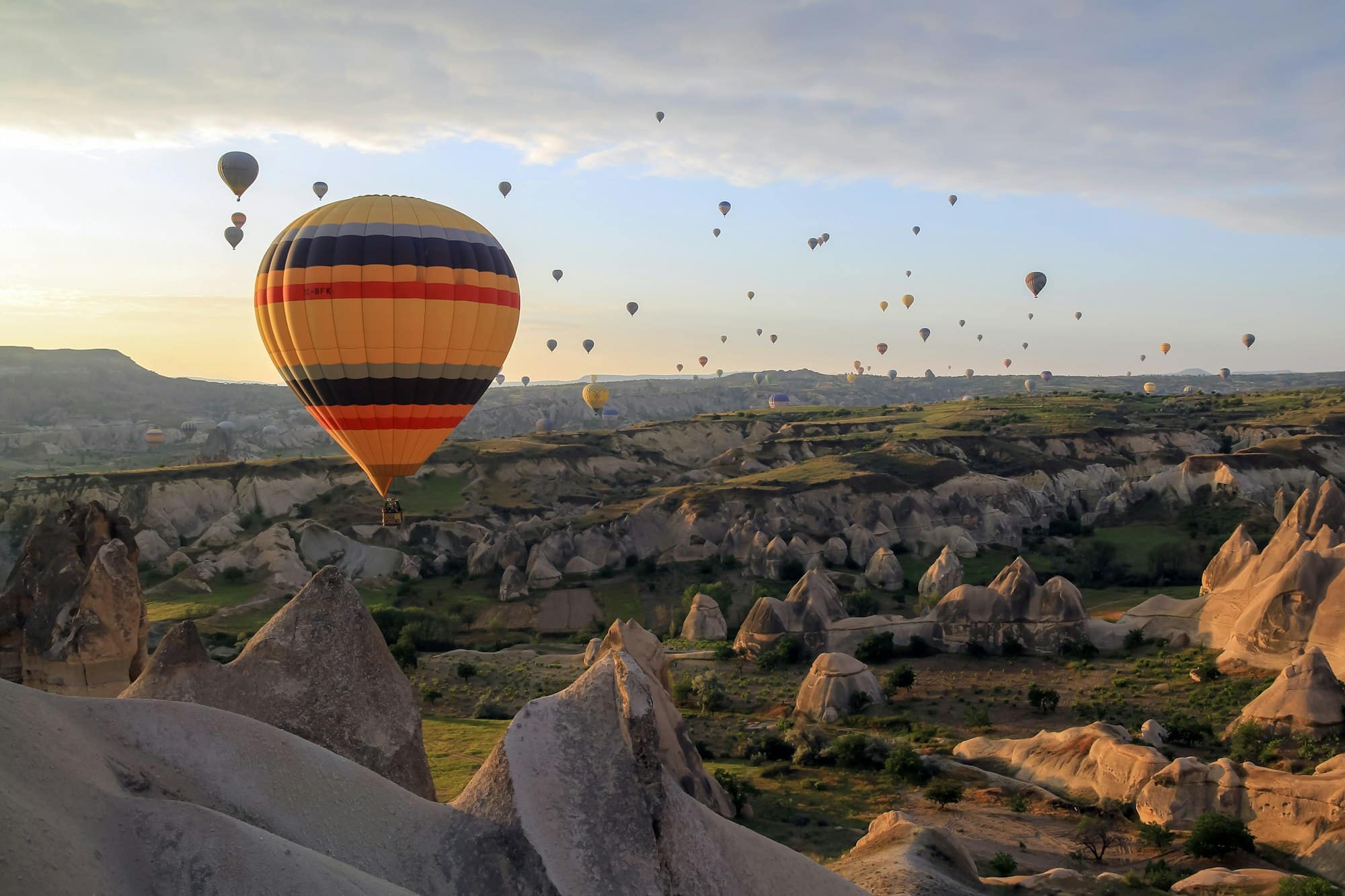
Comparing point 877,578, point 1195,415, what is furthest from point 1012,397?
point 877,578

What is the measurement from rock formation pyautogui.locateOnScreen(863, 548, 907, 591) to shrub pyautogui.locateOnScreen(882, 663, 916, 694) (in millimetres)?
21002

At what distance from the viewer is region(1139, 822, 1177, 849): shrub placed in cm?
2203

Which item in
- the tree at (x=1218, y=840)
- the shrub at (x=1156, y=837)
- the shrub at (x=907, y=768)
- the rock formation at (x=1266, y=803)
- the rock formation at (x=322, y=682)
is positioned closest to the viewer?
the rock formation at (x=322, y=682)

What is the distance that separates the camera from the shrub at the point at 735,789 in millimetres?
24891

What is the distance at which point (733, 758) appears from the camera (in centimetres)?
3105

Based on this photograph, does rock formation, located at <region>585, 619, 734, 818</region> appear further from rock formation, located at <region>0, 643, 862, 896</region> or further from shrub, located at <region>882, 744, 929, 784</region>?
rock formation, located at <region>0, 643, 862, 896</region>

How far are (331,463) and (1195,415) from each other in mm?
86563

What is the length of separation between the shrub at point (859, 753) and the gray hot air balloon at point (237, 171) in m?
36.4

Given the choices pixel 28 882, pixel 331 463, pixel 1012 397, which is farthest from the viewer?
pixel 1012 397

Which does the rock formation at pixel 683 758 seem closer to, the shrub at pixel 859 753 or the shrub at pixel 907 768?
the shrub at pixel 859 753

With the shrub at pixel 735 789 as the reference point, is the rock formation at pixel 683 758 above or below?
above

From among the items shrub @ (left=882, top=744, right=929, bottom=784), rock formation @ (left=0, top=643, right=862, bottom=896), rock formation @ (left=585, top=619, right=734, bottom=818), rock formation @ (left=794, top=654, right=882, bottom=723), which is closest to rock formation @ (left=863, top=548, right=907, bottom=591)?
rock formation @ (left=794, top=654, right=882, bottom=723)

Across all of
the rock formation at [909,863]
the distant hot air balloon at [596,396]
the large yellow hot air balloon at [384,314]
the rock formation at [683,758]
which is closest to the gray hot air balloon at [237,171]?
the large yellow hot air balloon at [384,314]

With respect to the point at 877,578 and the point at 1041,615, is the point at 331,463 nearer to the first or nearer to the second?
the point at 877,578
